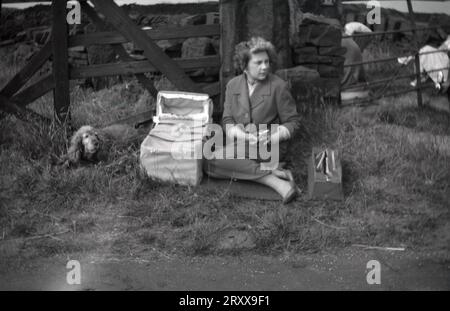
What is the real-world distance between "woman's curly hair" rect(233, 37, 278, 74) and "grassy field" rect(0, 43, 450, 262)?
1161 mm

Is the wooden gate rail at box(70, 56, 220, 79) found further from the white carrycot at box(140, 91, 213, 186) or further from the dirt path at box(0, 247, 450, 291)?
the dirt path at box(0, 247, 450, 291)

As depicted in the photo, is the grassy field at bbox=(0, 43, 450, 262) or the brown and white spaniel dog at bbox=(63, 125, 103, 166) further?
the brown and white spaniel dog at bbox=(63, 125, 103, 166)

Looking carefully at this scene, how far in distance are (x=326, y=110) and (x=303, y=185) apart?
4.31 ft

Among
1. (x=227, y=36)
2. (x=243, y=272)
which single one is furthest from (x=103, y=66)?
(x=243, y=272)

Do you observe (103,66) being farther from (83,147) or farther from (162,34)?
(83,147)

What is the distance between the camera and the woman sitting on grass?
588 cm

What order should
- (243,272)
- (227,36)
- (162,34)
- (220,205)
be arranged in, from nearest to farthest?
(243,272), (220,205), (227,36), (162,34)

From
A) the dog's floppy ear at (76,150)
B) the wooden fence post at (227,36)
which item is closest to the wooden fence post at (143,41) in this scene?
the wooden fence post at (227,36)

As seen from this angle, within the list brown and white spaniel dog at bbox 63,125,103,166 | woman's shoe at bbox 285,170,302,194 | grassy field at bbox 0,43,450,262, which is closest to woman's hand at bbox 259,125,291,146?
woman's shoe at bbox 285,170,302,194

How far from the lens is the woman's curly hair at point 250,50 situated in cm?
586

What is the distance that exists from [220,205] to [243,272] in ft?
3.75

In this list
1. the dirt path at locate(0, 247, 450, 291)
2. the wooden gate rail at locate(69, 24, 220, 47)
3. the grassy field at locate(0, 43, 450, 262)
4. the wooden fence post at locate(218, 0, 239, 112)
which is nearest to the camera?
the dirt path at locate(0, 247, 450, 291)

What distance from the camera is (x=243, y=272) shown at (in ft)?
14.9

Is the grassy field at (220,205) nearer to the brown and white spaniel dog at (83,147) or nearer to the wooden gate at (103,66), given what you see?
the brown and white spaniel dog at (83,147)
